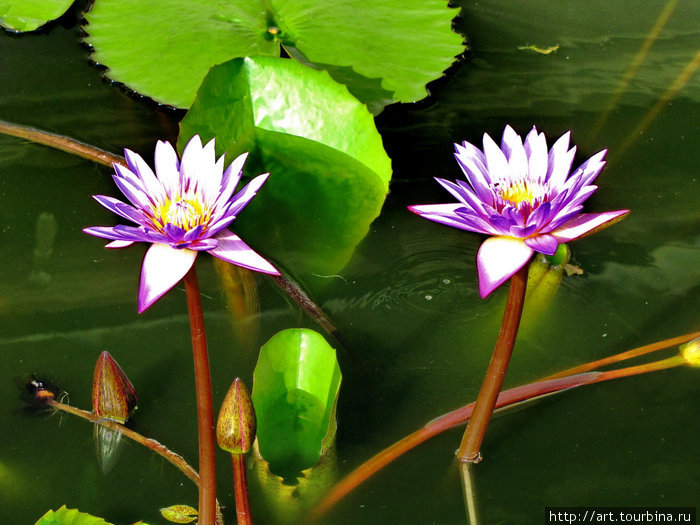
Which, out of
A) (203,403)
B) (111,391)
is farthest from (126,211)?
(111,391)

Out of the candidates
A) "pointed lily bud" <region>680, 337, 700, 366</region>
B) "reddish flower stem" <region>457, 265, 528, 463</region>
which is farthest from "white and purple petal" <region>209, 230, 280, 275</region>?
"pointed lily bud" <region>680, 337, 700, 366</region>

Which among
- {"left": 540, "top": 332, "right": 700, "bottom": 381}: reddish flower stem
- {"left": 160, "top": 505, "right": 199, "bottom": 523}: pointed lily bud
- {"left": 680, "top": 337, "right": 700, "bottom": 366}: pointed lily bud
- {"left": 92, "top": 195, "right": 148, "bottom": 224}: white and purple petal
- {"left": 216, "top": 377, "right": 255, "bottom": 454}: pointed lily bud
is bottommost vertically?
{"left": 160, "top": 505, "right": 199, "bottom": 523}: pointed lily bud

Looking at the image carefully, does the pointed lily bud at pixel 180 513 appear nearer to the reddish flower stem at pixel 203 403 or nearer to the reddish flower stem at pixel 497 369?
the reddish flower stem at pixel 203 403

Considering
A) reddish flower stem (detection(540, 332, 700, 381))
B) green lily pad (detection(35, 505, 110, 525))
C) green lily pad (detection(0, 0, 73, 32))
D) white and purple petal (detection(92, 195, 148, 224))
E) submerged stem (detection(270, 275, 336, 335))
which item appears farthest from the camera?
green lily pad (detection(0, 0, 73, 32))

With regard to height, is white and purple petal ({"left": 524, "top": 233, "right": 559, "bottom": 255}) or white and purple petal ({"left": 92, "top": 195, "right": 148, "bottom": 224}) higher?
white and purple petal ({"left": 92, "top": 195, "right": 148, "bottom": 224})

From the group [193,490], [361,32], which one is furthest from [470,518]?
[361,32]

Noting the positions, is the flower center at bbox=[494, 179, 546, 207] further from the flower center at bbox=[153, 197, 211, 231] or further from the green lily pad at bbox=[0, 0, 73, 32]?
the green lily pad at bbox=[0, 0, 73, 32]

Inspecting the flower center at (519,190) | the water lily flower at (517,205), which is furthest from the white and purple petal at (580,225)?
the flower center at (519,190)

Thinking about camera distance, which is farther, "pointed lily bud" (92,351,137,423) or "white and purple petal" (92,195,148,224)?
"pointed lily bud" (92,351,137,423)

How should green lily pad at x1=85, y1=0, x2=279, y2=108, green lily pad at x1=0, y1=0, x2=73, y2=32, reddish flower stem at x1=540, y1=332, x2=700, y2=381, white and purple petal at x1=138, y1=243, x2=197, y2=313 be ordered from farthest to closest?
green lily pad at x1=0, y1=0, x2=73, y2=32, green lily pad at x1=85, y1=0, x2=279, y2=108, reddish flower stem at x1=540, y1=332, x2=700, y2=381, white and purple petal at x1=138, y1=243, x2=197, y2=313
